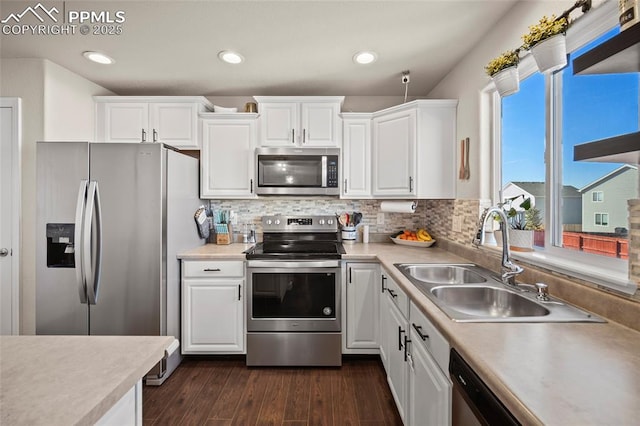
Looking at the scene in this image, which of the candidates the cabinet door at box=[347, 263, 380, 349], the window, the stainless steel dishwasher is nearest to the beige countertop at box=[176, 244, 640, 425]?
the stainless steel dishwasher

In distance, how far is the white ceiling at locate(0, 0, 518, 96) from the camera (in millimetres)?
1699

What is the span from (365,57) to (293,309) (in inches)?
80.5

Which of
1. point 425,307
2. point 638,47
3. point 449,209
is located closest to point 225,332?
point 425,307

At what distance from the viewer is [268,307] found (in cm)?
240

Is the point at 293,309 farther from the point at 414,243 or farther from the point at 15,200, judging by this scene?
the point at 15,200

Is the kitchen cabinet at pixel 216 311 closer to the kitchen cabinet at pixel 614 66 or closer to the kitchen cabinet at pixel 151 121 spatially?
the kitchen cabinet at pixel 151 121

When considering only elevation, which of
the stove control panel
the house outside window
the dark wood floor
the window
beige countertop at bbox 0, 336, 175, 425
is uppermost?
the house outside window

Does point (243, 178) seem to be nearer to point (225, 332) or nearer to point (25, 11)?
point (225, 332)

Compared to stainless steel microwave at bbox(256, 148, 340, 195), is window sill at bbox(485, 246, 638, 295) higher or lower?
lower

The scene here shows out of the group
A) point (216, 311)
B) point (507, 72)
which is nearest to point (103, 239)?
point (216, 311)

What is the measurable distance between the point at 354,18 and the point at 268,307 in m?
2.13

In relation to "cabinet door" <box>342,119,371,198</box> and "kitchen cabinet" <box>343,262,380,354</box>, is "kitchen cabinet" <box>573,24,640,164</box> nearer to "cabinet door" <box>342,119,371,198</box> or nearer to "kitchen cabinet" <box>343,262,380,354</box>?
"kitchen cabinet" <box>343,262,380,354</box>

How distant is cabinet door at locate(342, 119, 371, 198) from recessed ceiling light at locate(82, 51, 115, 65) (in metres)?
1.96

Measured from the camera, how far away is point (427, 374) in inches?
49.3
